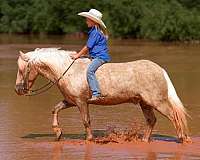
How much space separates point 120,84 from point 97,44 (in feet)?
2.54

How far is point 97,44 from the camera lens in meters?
9.79

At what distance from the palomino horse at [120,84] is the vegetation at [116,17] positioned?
118 ft

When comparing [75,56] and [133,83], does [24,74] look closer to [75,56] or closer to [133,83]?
[75,56]

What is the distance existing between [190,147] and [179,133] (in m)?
0.43

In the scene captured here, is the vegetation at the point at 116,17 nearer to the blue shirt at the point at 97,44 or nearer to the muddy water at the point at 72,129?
the muddy water at the point at 72,129

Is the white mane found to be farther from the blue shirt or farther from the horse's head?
the blue shirt

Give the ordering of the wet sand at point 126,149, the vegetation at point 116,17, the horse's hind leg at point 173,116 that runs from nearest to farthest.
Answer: the wet sand at point 126,149 < the horse's hind leg at point 173,116 < the vegetation at point 116,17

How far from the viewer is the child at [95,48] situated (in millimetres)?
9617

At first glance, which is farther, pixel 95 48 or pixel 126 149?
pixel 95 48

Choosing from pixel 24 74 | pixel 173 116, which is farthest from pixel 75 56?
pixel 173 116

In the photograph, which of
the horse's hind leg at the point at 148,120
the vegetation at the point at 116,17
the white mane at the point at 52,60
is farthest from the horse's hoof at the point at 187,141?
the vegetation at the point at 116,17

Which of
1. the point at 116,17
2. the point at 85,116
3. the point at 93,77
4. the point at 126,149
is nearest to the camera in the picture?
the point at 126,149

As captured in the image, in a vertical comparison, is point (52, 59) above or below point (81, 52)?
below

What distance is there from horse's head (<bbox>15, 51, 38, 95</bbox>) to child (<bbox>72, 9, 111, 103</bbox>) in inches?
34.0
